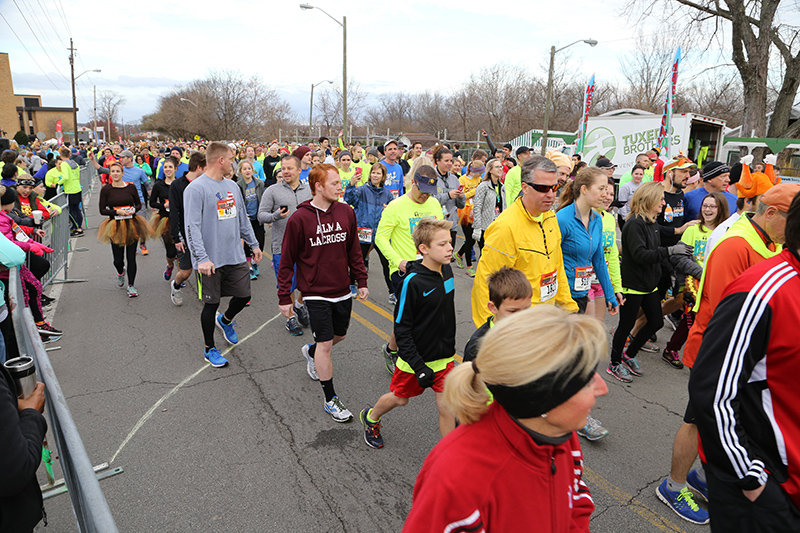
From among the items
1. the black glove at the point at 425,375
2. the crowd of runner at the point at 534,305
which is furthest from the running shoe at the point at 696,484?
the black glove at the point at 425,375

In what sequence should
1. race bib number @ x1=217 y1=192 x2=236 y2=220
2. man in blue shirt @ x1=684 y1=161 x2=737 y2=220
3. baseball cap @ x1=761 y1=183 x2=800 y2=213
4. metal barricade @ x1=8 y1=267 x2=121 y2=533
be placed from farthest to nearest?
man in blue shirt @ x1=684 y1=161 x2=737 y2=220 → race bib number @ x1=217 y1=192 x2=236 y2=220 → baseball cap @ x1=761 y1=183 x2=800 y2=213 → metal barricade @ x1=8 y1=267 x2=121 y2=533

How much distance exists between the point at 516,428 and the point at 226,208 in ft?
15.2

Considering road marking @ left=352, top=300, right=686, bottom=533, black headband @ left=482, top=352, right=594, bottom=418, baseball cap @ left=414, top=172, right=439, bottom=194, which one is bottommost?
road marking @ left=352, top=300, right=686, bottom=533

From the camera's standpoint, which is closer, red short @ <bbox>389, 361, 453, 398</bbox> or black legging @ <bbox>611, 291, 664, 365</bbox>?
red short @ <bbox>389, 361, 453, 398</bbox>

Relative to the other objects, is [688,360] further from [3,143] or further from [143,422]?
[3,143]

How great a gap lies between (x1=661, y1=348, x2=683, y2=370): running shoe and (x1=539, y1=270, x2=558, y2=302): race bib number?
2.71 meters

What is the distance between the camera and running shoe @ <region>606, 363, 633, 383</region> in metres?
5.12

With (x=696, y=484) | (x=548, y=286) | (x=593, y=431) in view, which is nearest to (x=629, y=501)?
(x=696, y=484)

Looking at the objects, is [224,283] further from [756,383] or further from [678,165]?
[678,165]

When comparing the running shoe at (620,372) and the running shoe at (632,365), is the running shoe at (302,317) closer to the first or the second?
the running shoe at (620,372)

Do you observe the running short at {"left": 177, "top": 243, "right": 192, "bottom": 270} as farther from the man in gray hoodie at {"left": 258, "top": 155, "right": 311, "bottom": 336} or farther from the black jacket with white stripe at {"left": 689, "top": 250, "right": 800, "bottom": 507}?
the black jacket with white stripe at {"left": 689, "top": 250, "right": 800, "bottom": 507}

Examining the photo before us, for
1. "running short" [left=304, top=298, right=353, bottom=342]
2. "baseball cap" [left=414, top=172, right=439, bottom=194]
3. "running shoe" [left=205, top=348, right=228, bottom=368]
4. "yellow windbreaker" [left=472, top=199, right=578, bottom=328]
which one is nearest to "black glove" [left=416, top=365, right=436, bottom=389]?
"yellow windbreaker" [left=472, top=199, right=578, bottom=328]

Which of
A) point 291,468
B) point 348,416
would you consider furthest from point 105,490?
point 348,416

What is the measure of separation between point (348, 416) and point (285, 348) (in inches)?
74.2
